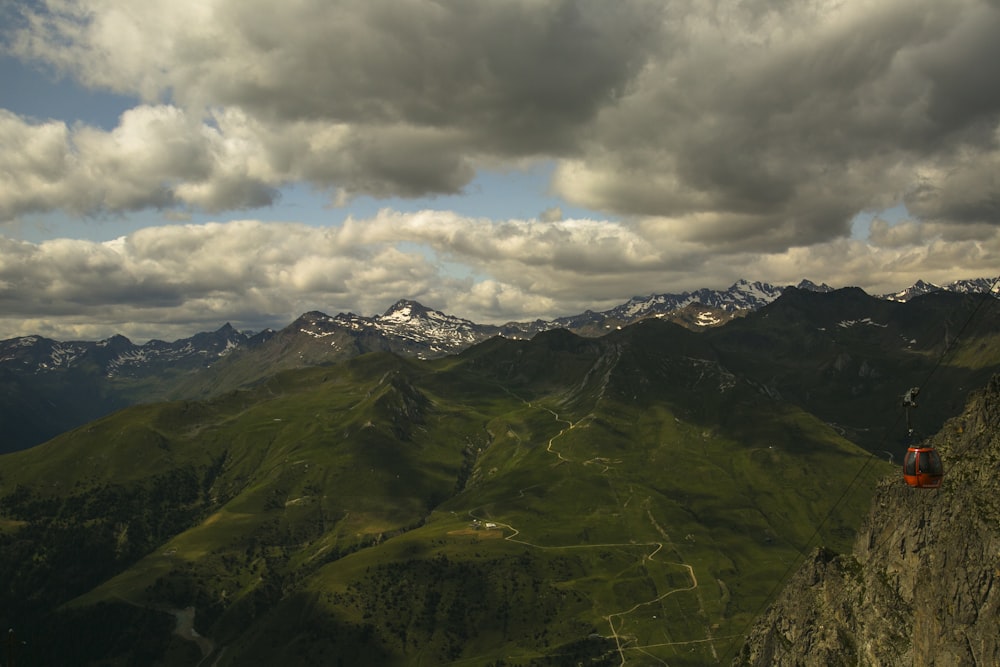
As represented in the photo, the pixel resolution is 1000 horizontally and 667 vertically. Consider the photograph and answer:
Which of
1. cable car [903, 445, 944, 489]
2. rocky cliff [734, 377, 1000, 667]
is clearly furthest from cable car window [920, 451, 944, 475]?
rocky cliff [734, 377, 1000, 667]

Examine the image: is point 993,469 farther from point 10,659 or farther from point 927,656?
point 10,659

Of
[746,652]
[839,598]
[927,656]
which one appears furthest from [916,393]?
[746,652]

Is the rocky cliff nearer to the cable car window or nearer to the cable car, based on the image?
the cable car

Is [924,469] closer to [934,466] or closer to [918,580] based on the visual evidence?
[934,466]

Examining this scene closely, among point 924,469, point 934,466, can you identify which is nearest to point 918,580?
point 934,466

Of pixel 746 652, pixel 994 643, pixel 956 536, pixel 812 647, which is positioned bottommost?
pixel 746 652

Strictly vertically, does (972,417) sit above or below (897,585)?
above
